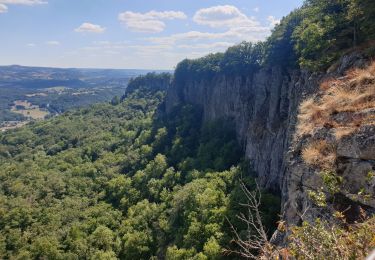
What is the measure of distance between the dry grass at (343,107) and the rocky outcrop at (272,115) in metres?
1.16

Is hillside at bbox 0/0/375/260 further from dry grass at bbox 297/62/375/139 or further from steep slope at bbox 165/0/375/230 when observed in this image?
steep slope at bbox 165/0/375/230

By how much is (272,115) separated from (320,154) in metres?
36.8

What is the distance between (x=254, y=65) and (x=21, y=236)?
2075 inches

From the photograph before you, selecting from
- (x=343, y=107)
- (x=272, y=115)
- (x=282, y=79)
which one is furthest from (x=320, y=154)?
(x=282, y=79)

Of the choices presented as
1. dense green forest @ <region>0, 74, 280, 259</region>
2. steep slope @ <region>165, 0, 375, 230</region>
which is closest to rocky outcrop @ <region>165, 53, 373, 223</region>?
steep slope @ <region>165, 0, 375, 230</region>

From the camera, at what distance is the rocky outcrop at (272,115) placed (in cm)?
1841

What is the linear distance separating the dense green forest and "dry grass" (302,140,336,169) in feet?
71.7

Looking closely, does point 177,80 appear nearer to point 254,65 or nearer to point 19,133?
point 254,65

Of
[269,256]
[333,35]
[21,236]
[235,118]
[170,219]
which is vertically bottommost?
[21,236]

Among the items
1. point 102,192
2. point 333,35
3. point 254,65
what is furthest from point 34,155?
point 333,35

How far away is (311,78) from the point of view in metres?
32.6

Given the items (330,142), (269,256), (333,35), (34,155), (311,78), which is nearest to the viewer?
(269,256)

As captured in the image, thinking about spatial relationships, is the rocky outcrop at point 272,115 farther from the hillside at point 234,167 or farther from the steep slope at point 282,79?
the hillside at point 234,167

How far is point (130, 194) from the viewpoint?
7156cm
